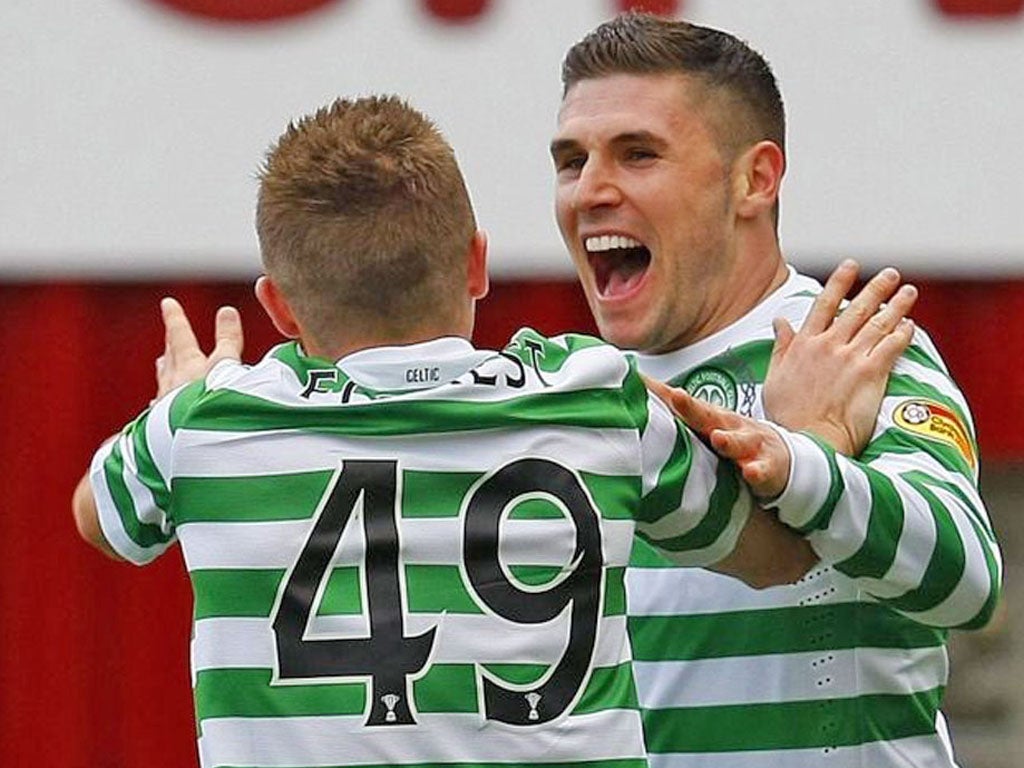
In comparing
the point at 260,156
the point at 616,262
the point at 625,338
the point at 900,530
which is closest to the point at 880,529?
the point at 900,530

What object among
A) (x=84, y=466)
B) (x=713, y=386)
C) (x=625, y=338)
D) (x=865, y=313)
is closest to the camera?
(x=865, y=313)

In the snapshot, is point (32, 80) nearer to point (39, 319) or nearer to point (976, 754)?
point (39, 319)

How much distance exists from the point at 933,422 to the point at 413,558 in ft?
1.80

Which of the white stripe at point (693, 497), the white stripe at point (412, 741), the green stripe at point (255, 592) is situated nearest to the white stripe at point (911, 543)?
the white stripe at point (693, 497)

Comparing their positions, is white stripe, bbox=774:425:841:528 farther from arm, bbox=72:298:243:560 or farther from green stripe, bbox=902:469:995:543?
arm, bbox=72:298:243:560

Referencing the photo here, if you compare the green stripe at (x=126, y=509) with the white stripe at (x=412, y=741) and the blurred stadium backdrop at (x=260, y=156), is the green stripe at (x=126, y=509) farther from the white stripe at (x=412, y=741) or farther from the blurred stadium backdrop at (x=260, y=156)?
the blurred stadium backdrop at (x=260, y=156)

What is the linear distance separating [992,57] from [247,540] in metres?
2.38

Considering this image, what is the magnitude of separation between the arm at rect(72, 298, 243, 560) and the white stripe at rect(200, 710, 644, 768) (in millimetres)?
199

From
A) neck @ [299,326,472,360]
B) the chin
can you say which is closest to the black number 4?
neck @ [299,326,472,360]

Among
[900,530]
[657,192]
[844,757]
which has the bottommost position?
[844,757]

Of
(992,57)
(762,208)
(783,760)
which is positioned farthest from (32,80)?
(783,760)

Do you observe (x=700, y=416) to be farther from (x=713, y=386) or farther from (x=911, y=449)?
(x=713, y=386)

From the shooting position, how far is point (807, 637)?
7.38ft

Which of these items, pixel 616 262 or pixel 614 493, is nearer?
pixel 614 493
